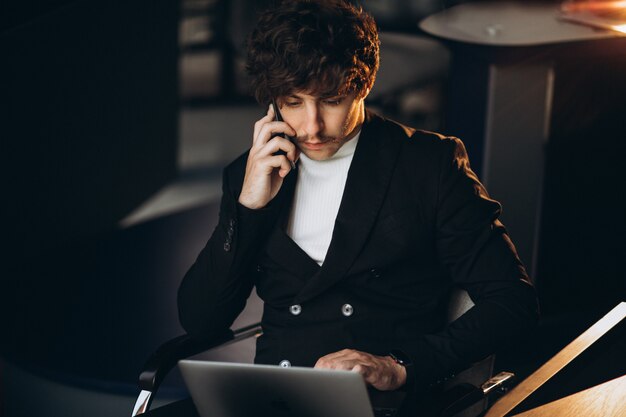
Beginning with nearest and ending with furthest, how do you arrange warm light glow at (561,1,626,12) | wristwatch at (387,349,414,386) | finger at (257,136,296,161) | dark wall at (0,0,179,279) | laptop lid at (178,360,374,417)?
laptop lid at (178,360,374,417)
wristwatch at (387,349,414,386)
finger at (257,136,296,161)
warm light glow at (561,1,626,12)
dark wall at (0,0,179,279)

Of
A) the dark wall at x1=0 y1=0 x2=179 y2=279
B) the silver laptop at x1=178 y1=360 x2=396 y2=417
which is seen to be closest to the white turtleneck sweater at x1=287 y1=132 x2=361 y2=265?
the silver laptop at x1=178 y1=360 x2=396 y2=417

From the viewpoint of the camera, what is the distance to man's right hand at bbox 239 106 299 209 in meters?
1.94

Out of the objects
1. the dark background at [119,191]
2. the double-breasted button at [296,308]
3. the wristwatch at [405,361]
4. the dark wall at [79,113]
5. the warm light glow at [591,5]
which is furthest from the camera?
the dark wall at [79,113]

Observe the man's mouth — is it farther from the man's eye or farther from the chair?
the chair

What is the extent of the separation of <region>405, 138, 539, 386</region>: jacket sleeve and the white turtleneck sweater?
0.24 m

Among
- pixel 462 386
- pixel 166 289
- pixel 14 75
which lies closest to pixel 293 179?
pixel 462 386

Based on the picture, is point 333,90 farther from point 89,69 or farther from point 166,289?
point 89,69

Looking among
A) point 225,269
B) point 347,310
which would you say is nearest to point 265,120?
point 225,269

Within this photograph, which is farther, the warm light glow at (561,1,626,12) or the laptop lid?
the warm light glow at (561,1,626,12)

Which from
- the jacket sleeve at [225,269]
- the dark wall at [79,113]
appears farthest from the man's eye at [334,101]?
the dark wall at [79,113]

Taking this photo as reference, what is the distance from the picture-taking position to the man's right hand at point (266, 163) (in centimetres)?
194

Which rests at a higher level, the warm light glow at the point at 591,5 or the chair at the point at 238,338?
the warm light glow at the point at 591,5

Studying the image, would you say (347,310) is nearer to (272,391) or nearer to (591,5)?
(272,391)

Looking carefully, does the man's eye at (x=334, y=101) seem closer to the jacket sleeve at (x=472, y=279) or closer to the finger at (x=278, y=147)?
the finger at (x=278, y=147)
